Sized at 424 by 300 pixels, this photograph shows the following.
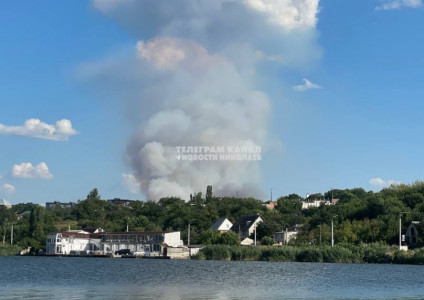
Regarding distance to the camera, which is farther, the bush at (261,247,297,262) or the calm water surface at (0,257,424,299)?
the bush at (261,247,297,262)

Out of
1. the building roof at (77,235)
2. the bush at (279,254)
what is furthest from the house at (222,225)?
the bush at (279,254)

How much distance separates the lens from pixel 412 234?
97.2m

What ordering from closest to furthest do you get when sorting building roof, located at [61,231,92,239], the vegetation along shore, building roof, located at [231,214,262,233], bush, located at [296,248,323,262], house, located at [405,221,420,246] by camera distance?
bush, located at [296,248,323,262] → the vegetation along shore → house, located at [405,221,420,246] → building roof, located at [61,231,92,239] → building roof, located at [231,214,262,233]

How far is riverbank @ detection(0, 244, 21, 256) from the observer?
419ft

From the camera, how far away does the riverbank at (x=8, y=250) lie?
5032 inches

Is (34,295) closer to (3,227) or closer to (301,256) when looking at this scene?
(301,256)

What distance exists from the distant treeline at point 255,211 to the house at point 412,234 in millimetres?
899

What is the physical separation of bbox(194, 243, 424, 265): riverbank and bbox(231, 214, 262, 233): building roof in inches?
1938

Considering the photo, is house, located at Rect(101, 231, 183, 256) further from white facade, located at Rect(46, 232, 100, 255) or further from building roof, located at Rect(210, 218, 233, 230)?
building roof, located at Rect(210, 218, 233, 230)

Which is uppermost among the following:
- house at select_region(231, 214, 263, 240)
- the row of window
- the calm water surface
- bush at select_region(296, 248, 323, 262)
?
house at select_region(231, 214, 263, 240)

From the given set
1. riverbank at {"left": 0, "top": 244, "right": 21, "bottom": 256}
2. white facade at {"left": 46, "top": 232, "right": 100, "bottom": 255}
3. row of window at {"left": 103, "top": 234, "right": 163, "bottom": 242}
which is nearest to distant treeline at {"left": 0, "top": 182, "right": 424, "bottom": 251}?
riverbank at {"left": 0, "top": 244, "right": 21, "bottom": 256}

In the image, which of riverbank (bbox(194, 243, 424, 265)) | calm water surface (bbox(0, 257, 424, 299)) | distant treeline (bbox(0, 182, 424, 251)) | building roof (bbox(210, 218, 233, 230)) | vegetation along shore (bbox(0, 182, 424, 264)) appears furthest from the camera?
building roof (bbox(210, 218, 233, 230))

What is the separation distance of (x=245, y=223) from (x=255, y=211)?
2222cm

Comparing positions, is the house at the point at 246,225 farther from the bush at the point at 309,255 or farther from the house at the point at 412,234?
the bush at the point at 309,255
